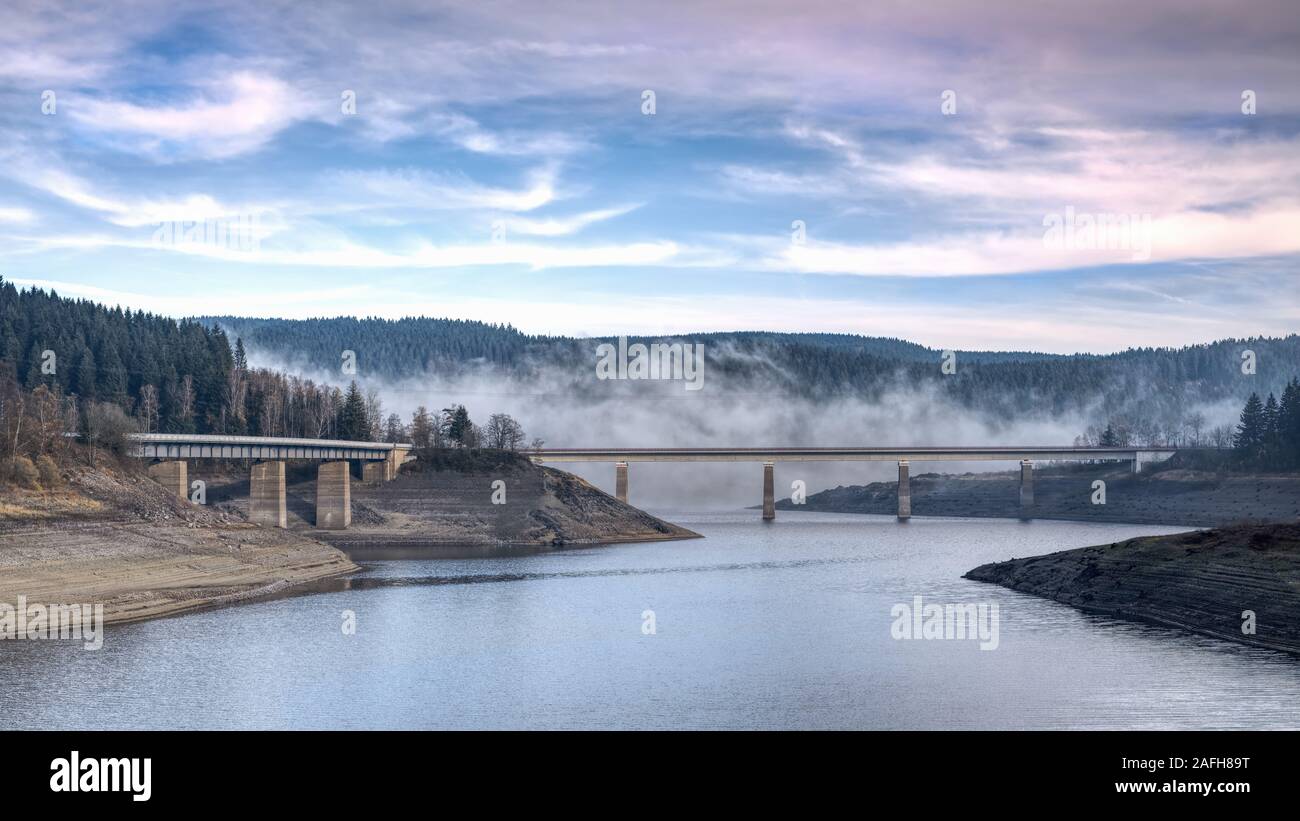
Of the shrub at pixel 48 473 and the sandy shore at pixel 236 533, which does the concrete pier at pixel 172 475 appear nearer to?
the sandy shore at pixel 236 533

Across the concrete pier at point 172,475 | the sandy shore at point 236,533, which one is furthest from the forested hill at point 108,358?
the concrete pier at point 172,475

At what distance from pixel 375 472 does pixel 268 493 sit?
17755mm

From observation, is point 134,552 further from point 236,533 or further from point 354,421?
point 354,421

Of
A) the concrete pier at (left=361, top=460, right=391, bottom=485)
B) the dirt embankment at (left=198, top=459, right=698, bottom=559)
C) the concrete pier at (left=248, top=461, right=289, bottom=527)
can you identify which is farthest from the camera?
the concrete pier at (left=361, top=460, right=391, bottom=485)

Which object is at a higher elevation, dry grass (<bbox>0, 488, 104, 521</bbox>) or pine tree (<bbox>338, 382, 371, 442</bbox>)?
pine tree (<bbox>338, 382, 371, 442</bbox>)

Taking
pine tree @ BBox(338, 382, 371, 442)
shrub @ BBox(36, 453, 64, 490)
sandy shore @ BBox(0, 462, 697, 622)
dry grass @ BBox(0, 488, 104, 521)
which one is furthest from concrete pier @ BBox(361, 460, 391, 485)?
dry grass @ BBox(0, 488, 104, 521)

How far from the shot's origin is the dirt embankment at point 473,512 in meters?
139

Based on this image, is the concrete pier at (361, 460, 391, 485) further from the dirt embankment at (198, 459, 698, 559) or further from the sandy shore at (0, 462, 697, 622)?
the sandy shore at (0, 462, 697, 622)

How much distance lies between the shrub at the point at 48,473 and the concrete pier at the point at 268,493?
42797 mm

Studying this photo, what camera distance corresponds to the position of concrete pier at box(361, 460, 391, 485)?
153 m

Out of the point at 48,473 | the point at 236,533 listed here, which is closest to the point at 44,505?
the point at 48,473

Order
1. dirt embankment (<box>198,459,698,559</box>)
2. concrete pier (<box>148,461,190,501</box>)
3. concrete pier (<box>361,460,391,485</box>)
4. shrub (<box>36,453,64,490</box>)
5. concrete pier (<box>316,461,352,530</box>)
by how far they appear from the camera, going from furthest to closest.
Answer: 1. concrete pier (<box>361,460,391,485</box>)
2. concrete pier (<box>316,461,352,530</box>)
3. dirt embankment (<box>198,459,698,559</box>)
4. concrete pier (<box>148,461,190,501</box>)
5. shrub (<box>36,453,64,490</box>)
